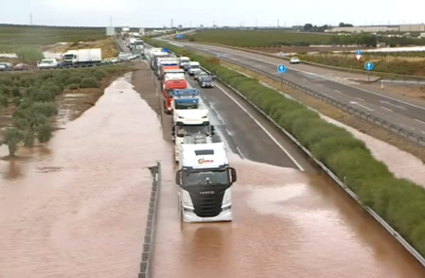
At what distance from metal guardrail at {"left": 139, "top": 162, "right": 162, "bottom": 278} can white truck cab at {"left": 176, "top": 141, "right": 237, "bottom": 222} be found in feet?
4.05

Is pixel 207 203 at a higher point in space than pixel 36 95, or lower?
higher

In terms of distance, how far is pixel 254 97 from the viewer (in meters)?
51.0

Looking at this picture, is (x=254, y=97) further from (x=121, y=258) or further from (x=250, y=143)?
(x=121, y=258)

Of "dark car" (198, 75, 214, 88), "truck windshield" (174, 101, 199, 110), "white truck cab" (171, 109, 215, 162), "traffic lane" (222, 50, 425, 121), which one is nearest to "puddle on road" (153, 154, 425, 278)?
"white truck cab" (171, 109, 215, 162)

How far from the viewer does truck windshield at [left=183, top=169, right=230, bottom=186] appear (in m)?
21.2

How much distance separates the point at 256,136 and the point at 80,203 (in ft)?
48.6

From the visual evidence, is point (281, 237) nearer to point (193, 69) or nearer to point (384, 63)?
point (193, 69)

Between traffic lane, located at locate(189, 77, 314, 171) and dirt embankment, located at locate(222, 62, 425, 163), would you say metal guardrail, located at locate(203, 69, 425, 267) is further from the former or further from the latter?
dirt embankment, located at locate(222, 62, 425, 163)

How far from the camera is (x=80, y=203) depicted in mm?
25672

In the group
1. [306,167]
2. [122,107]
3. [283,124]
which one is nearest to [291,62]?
[122,107]

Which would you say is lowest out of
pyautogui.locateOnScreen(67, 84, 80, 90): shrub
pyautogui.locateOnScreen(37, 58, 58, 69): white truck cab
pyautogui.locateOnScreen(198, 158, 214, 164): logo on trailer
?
pyautogui.locateOnScreen(67, 84, 80, 90): shrub

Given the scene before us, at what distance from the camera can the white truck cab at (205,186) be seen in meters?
21.1

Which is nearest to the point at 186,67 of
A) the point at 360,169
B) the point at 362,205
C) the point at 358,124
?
the point at 358,124

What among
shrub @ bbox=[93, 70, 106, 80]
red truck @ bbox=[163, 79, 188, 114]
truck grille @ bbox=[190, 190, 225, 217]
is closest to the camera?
truck grille @ bbox=[190, 190, 225, 217]
